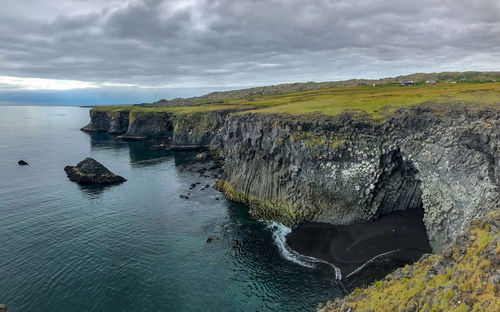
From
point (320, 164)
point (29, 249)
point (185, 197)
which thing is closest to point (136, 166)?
point (185, 197)

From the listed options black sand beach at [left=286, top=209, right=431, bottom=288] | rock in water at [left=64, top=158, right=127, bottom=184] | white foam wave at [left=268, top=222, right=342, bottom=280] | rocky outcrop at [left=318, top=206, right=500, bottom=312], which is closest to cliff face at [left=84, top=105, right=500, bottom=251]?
black sand beach at [left=286, top=209, right=431, bottom=288]

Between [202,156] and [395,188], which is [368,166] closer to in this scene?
[395,188]

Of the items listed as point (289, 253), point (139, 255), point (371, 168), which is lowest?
point (289, 253)

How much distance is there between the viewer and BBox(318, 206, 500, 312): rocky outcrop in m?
18.0

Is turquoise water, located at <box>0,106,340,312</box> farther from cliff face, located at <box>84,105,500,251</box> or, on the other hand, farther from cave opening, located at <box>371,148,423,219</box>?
cave opening, located at <box>371,148,423,219</box>

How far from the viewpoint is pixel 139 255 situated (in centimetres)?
4884

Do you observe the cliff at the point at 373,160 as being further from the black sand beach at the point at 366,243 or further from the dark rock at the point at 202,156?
the dark rock at the point at 202,156

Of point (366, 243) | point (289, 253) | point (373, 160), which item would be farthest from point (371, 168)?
point (289, 253)

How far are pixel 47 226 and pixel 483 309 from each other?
66.0 metres

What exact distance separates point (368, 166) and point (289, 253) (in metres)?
20.8

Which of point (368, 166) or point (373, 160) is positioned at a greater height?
point (373, 160)

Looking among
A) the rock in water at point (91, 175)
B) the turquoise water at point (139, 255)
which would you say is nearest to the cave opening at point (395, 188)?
the turquoise water at point (139, 255)

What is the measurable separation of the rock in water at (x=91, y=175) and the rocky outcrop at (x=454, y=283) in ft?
253

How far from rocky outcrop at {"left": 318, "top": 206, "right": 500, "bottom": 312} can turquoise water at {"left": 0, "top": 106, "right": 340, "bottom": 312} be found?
12857mm
